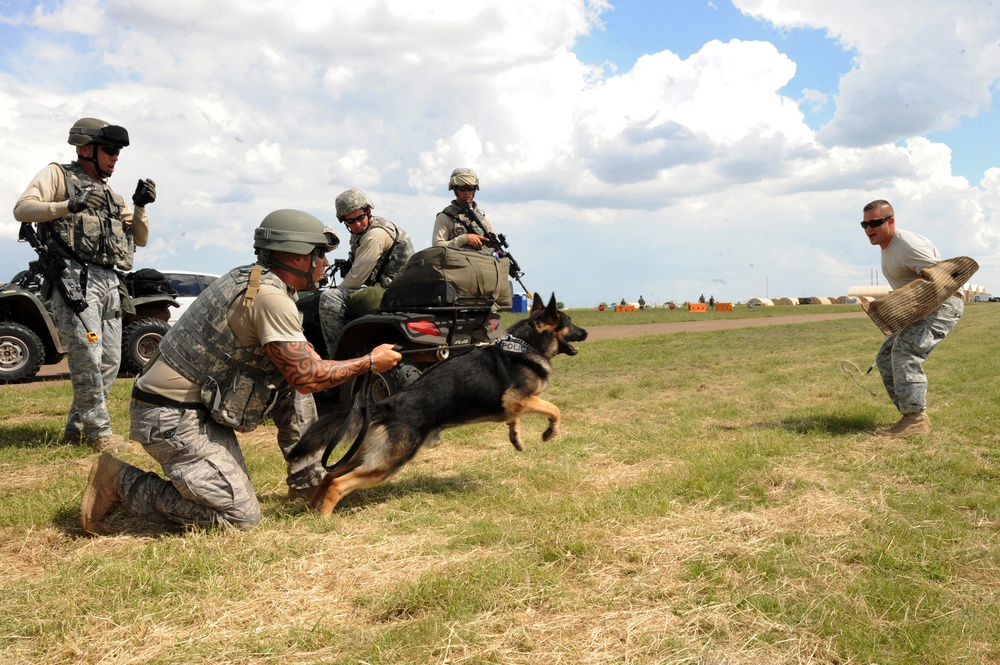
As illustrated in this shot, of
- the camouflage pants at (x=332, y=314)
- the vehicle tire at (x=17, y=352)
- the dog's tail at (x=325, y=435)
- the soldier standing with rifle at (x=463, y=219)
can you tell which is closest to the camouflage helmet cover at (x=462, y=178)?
the soldier standing with rifle at (x=463, y=219)

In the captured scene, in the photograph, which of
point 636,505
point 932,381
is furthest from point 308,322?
point 932,381

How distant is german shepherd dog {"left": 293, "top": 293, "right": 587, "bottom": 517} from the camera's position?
14.9ft

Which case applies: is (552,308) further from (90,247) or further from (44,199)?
(44,199)

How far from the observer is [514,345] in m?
5.38

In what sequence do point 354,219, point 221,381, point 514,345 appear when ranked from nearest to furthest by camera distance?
point 221,381
point 514,345
point 354,219

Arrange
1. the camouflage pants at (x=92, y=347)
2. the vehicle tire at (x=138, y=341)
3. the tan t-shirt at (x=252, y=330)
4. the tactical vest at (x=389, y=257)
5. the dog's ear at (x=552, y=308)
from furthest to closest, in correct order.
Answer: the vehicle tire at (x=138, y=341)
the tactical vest at (x=389, y=257)
the camouflage pants at (x=92, y=347)
the dog's ear at (x=552, y=308)
the tan t-shirt at (x=252, y=330)

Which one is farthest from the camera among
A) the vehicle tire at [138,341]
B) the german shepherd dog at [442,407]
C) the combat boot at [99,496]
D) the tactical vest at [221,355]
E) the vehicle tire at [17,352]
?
the vehicle tire at [138,341]

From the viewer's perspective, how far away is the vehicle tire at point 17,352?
33.9 feet

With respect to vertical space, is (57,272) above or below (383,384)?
above

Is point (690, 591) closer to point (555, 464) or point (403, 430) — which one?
point (403, 430)

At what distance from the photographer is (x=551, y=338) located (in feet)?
19.0

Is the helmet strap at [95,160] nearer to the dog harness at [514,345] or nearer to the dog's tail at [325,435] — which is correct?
the dog's tail at [325,435]

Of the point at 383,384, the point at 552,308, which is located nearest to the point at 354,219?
the point at 383,384

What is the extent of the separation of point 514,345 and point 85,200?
145 inches
